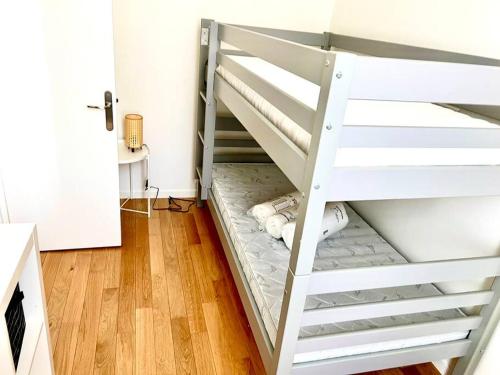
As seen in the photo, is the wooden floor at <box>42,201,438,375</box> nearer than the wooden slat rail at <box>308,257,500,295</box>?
No

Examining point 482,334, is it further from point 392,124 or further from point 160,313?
point 160,313

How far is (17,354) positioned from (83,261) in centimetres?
109

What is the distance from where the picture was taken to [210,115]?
2527 millimetres

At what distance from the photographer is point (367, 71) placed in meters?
0.91

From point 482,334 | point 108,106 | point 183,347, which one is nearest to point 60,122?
point 108,106

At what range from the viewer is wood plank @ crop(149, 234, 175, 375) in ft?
5.53

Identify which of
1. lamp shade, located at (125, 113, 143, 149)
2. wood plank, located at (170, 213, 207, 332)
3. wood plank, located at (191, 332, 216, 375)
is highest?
lamp shade, located at (125, 113, 143, 149)

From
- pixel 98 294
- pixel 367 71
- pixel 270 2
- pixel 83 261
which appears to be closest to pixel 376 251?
pixel 367 71

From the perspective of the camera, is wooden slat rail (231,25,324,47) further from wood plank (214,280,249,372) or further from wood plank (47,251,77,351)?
wood plank (47,251,77,351)

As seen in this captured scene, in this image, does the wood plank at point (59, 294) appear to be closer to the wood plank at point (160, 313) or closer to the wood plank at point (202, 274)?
the wood plank at point (160, 313)

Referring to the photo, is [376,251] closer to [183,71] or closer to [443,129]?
[443,129]

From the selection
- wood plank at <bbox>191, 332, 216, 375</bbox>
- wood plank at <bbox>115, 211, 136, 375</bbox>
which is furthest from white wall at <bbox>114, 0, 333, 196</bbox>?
wood plank at <bbox>191, 332, 216, 375</bbox>

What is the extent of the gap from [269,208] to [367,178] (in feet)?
3.32

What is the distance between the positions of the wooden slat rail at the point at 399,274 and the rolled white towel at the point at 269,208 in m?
0.82
